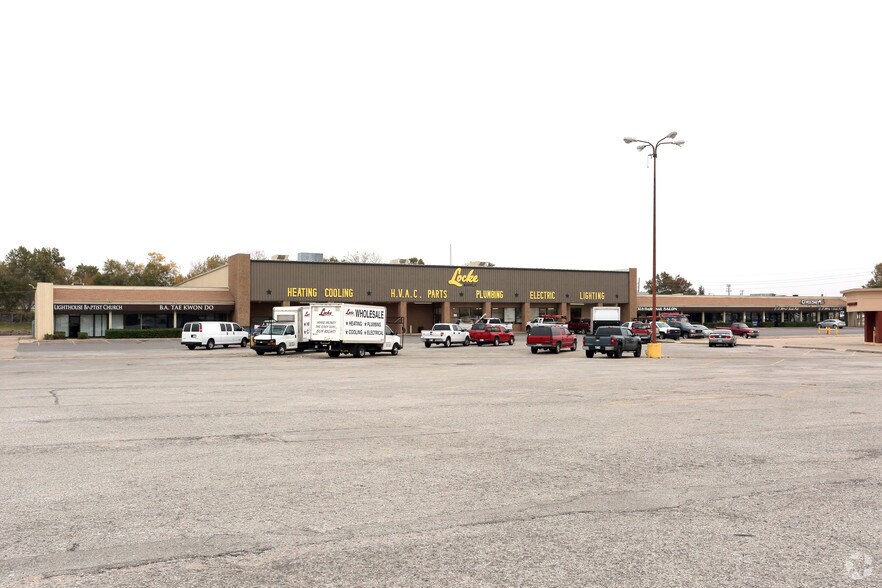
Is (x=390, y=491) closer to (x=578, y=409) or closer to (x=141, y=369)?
(x=578, y=409)

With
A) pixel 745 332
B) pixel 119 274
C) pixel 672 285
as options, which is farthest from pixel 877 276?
pixel 119 274

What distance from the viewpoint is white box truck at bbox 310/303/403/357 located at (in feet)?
117

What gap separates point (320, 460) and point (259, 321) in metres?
64.5

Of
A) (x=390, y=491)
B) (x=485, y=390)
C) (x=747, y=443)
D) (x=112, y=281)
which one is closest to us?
(x=390, y=491)

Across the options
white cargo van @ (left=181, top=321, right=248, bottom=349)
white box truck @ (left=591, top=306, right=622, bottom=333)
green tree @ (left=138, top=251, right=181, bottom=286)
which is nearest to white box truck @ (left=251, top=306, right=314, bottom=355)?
white cargo van @ (left=181, top=321, right=248, bottom=349)

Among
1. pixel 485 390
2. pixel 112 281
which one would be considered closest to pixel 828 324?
pixel 485 390

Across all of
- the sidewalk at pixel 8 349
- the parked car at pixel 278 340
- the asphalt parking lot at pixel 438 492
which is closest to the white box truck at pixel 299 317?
the parked car at pixel 278 340

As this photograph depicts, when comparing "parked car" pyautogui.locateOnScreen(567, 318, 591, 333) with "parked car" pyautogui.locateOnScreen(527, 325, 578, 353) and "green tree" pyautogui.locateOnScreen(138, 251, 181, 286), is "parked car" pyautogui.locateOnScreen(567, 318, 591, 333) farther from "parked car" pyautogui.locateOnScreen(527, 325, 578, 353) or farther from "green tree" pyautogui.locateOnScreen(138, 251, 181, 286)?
"green tree" pyautogui.locateOnScreen(138, 251, 181, 286)

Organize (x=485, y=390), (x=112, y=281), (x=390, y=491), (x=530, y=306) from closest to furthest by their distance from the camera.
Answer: (x=390, y=491), (x=485, y=390), (x=530, y=306), (x=112, y=281)

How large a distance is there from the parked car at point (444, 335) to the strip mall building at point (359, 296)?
→ 8.38 meters

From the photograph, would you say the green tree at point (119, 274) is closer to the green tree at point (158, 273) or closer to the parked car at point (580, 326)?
the green tree at point (158, 273)

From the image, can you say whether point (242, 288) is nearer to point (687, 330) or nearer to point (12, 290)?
point (687, 330)

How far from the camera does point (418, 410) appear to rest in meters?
14.6

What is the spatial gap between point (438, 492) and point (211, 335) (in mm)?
41141
